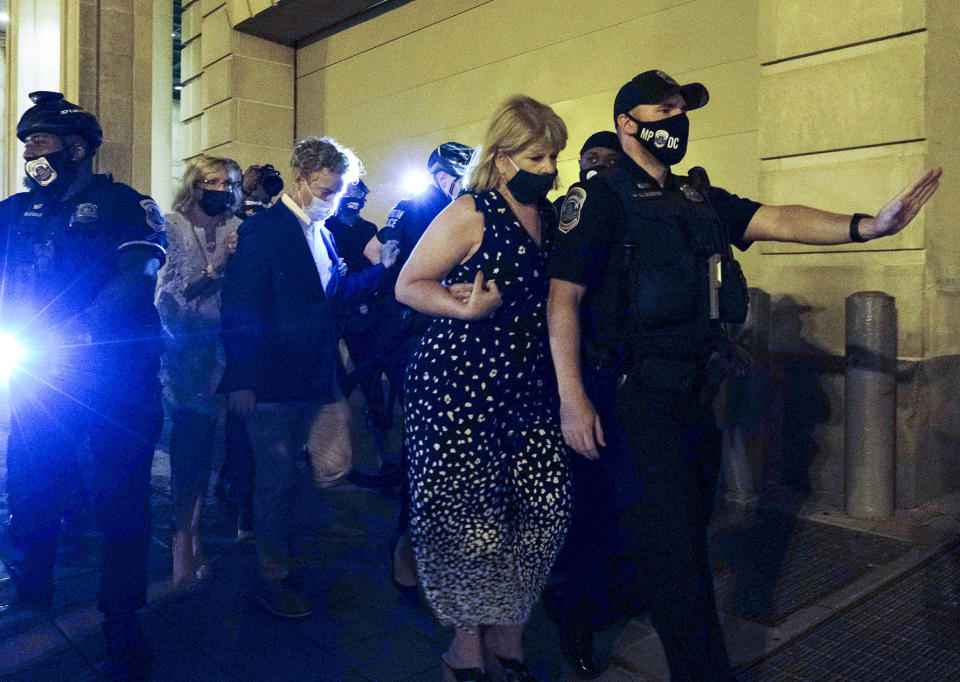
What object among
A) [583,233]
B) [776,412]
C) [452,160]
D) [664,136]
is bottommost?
[776,412]

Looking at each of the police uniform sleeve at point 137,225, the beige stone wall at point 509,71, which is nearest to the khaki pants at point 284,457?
the police uniform sleeve at point 137,225

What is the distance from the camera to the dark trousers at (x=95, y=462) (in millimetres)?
2836

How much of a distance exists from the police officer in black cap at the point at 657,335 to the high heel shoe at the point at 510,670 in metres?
0.52

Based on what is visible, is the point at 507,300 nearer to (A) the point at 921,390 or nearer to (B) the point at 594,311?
(B) the point at 594,311

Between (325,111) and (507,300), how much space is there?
7.78m

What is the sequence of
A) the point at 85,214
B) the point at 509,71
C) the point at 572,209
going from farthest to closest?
the point at 509,71 < the point at 85,214 < the point at 572,209

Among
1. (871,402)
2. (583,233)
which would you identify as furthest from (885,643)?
(583,233)

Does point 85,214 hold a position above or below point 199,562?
above

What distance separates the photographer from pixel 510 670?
259cm

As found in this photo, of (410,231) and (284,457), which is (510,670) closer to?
(284,457)

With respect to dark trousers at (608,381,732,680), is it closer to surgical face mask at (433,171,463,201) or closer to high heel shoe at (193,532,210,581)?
surgical face mask at (433,171,463,201)

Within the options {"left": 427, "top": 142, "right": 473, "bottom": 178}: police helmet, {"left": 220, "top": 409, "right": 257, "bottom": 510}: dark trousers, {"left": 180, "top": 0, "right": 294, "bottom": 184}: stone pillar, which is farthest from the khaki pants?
{"left": 180, "top": 0, "right": 294, "bottom": 184}: stone pillar

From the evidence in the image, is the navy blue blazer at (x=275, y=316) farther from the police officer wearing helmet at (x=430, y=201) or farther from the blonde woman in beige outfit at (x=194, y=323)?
the police officer wearing helmet at (x=430, y=201)

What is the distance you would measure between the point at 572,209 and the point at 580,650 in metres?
1.49
